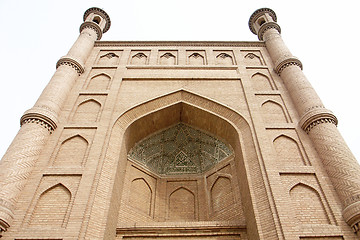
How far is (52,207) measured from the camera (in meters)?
4.28

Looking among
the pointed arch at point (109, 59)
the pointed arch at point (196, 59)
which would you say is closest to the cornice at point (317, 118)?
the pointed arch at point (196, 59)

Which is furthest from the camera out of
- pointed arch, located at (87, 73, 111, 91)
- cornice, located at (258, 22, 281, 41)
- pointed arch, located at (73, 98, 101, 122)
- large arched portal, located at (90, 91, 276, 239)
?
cornice, located at (258, 22, 281, 41)

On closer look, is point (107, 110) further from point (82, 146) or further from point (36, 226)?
point (36, 226)

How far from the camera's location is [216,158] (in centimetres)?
641

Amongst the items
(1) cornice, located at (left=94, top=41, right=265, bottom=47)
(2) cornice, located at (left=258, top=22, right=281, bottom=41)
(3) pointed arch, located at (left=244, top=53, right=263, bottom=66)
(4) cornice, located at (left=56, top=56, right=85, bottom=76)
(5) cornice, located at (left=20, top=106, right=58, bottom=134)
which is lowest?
(5) cornice, located at (left=20, top=106, right=58, bottom=134)

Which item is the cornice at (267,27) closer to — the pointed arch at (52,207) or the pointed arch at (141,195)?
the pointed arch at (141,195)

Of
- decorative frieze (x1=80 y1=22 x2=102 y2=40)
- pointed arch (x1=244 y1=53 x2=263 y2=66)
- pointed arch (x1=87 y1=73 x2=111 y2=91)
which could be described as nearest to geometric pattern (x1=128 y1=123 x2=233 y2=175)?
pointed arch (x1=87 y1=73 x2=111 y2=91)

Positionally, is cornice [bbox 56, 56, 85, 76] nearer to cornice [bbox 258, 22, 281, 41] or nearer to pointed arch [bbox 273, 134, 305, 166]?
pointed arch [bbox 273, 134, 305, 166]

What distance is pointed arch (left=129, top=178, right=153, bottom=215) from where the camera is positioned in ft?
18.3

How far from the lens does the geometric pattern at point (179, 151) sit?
641 cm

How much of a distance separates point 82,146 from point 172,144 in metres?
2.26

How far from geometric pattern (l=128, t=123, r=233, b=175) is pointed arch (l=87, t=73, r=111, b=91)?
1573 mm

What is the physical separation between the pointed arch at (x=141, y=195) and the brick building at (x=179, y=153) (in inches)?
1.0

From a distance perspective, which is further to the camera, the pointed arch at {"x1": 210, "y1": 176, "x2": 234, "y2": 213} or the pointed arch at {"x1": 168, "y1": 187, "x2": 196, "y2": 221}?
the pointed arch at {"x1": 168, "y1": 187, "x2": 196, "y2": 221}
